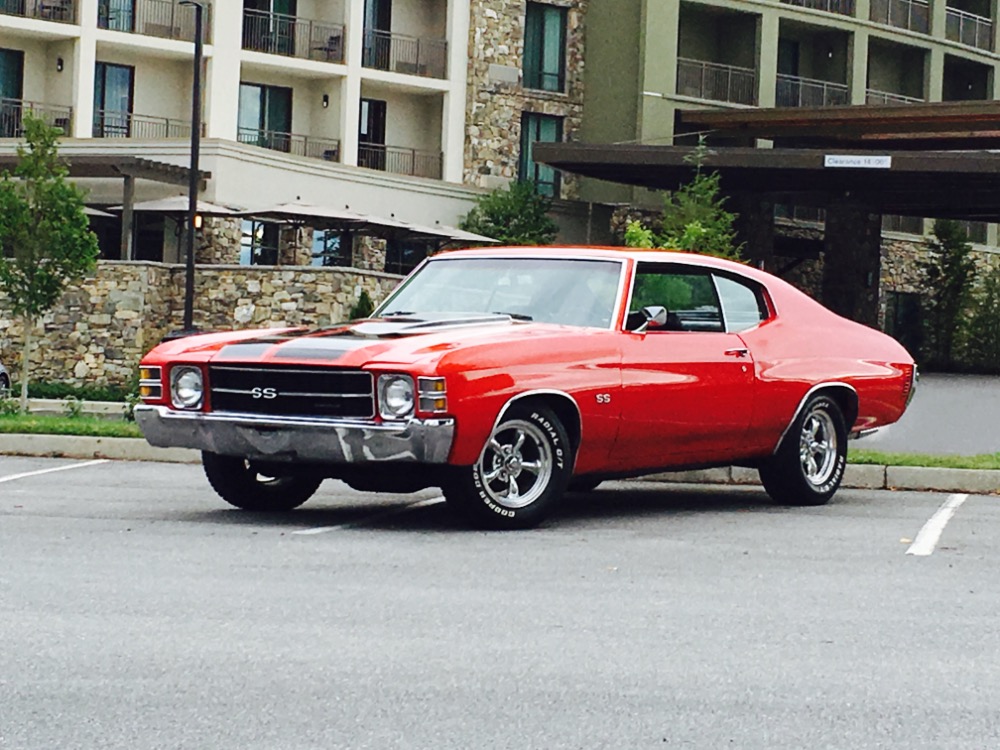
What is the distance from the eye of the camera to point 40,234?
29000 mm

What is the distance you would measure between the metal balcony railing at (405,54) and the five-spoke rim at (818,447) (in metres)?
37.8

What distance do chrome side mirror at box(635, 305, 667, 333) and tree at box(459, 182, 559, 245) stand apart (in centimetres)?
3564

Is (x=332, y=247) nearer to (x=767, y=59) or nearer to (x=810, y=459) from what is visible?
(x=767, y=59)

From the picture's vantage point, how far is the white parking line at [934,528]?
1018cm

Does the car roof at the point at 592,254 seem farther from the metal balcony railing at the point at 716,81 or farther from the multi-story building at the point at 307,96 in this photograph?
the metal balcony railing at the point at 716,81

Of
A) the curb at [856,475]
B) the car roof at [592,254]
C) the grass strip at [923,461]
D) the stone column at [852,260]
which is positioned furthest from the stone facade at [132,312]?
the car roof at [592,254]

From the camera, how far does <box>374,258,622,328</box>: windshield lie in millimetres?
11688

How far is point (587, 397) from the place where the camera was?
11102mm

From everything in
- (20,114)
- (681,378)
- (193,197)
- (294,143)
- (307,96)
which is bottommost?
(681,378)

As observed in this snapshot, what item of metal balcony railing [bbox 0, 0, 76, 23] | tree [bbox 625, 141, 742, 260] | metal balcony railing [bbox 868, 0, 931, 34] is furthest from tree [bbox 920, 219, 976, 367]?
metal balcony railing [bbox 0, 0, 76, 23]

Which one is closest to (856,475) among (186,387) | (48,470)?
(186,387)

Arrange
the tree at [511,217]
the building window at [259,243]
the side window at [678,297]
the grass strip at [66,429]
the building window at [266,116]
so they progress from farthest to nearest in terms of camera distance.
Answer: the building window at [266,116], the tree at [511,217], the building window at [259,243], the grass strip at [66,429], the side window at [678,297]

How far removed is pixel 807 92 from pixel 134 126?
63.6 feet

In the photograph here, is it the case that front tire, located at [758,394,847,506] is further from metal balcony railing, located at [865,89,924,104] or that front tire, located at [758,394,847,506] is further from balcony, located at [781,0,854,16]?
metal balcony railing, located at [865,89,924,104]
